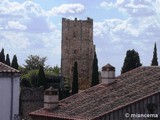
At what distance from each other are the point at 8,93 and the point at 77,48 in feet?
287

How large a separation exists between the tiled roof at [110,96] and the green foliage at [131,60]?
108 feet

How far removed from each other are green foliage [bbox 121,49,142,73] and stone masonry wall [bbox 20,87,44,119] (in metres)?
11.4

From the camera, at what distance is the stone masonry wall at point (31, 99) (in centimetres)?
6159

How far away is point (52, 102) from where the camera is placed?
25.0 m

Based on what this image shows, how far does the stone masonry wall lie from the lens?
202 ft

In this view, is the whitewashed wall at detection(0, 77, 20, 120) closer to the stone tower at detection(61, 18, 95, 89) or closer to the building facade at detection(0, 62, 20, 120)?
the building facade at detection(0, 62, 20, 120)

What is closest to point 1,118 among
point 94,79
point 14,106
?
point 14,106

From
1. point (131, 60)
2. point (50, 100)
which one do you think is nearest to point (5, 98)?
point (50, 100)

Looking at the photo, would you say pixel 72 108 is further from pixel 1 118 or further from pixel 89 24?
pixel 89 24

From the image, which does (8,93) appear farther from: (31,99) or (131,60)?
(131,60)

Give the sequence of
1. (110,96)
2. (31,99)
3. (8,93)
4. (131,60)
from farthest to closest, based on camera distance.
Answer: (31,99) < (131,60) < (8,93) < (110,96)

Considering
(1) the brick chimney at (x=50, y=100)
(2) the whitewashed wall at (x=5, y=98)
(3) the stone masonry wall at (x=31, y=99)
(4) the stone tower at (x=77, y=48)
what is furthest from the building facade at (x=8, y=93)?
(4) the stone tower at (x=77, y=48)

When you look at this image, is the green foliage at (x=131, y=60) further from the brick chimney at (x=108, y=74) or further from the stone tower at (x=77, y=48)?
the stone tower at (x=77, y=48)

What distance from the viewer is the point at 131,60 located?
61938 mm
